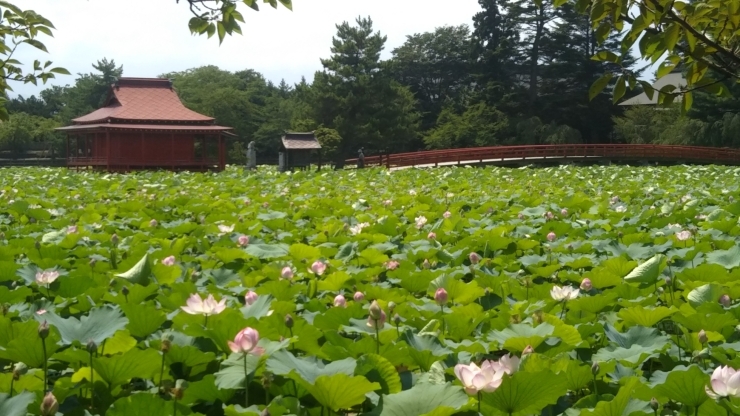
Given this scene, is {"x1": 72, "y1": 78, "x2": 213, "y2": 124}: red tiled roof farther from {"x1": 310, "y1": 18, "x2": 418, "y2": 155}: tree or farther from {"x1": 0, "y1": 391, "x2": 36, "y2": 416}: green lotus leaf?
{"x1": 0, "y1": 391, "x2": 36, "y2": 416}: green lotus leaf

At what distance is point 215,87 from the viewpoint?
41781mm

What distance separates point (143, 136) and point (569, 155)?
14987mm

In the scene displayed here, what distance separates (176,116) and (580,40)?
23.6 meters

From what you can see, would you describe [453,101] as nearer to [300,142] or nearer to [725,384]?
[300,142]

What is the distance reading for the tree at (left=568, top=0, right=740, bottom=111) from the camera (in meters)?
1.86

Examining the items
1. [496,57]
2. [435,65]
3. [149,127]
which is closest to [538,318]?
[149,127]

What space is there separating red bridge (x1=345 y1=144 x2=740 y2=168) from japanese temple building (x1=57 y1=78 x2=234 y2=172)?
6382mm

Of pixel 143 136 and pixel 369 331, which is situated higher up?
pixel 369 331

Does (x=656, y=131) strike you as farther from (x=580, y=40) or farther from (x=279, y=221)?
(x=279, y=221)

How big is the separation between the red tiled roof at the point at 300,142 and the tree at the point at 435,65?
76.2 ft

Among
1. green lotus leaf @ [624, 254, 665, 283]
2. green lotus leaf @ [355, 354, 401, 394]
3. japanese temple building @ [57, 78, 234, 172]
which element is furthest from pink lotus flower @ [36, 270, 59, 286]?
japanese temple building @ [57, 78, 234, 172]

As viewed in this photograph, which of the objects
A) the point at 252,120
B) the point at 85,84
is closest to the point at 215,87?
the point at 252,120

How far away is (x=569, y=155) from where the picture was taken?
25797mm

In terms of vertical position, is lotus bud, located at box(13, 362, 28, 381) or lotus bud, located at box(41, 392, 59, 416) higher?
lotus bud, located at box(41, 392, 59, 416)
